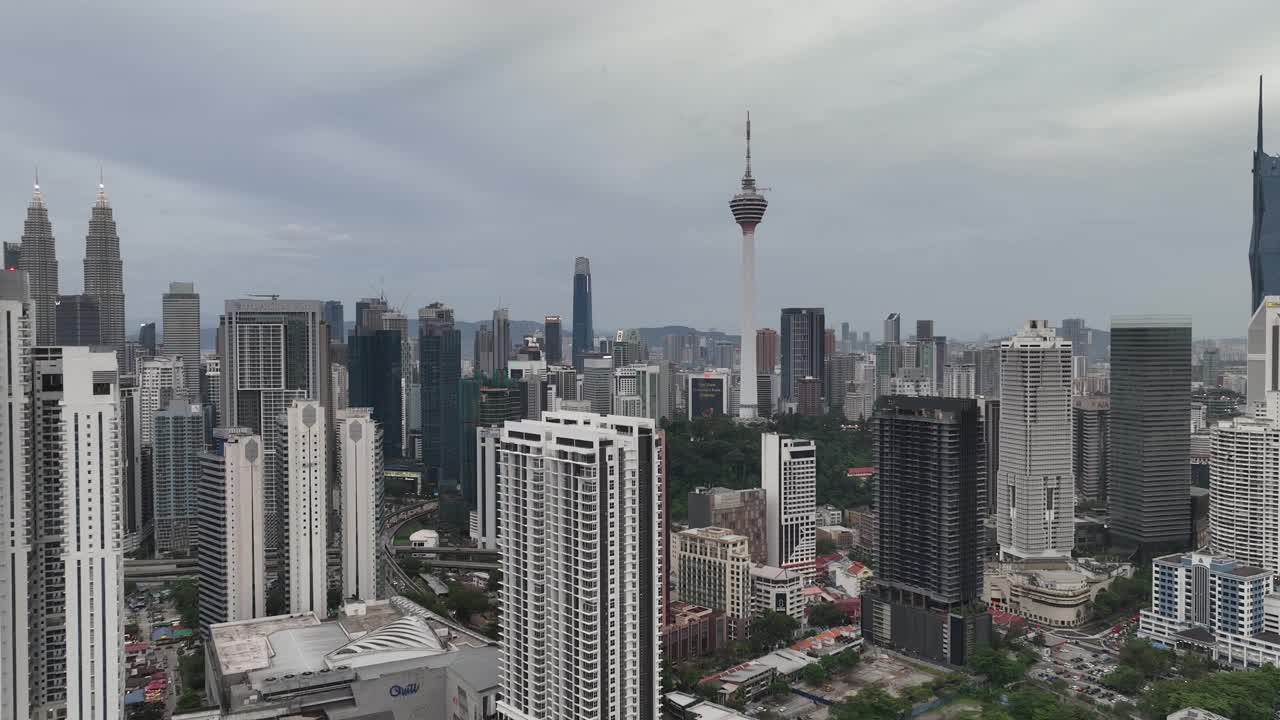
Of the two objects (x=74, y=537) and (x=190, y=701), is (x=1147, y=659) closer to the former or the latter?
(x=190, y=701)

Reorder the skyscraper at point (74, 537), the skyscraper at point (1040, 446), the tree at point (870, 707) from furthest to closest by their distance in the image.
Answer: the skyscraper at point (1040, 446), the tree at point (870, 707), the skyscraper at point (74, 537)

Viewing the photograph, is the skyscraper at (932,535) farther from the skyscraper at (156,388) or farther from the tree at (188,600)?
the skyscraper at (156,388)

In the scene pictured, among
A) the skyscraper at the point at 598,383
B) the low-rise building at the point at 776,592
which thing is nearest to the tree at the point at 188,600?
the low-rise building at the point at 776,592

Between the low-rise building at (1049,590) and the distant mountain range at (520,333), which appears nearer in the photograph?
the low-rise building at (1049,590)

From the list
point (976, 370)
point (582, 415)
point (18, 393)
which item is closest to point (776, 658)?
point (582, 415)

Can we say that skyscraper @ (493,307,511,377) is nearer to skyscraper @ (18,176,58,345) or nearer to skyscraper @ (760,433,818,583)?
skyscraper @ (18,176,58,345)

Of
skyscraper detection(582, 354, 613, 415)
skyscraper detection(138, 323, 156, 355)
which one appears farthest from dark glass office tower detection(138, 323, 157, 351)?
skyscraper detection(582, 354, 613, 415)

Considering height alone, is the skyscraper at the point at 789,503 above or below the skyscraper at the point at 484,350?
below

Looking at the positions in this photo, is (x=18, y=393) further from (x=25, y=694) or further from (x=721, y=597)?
(x=721, y=597)
